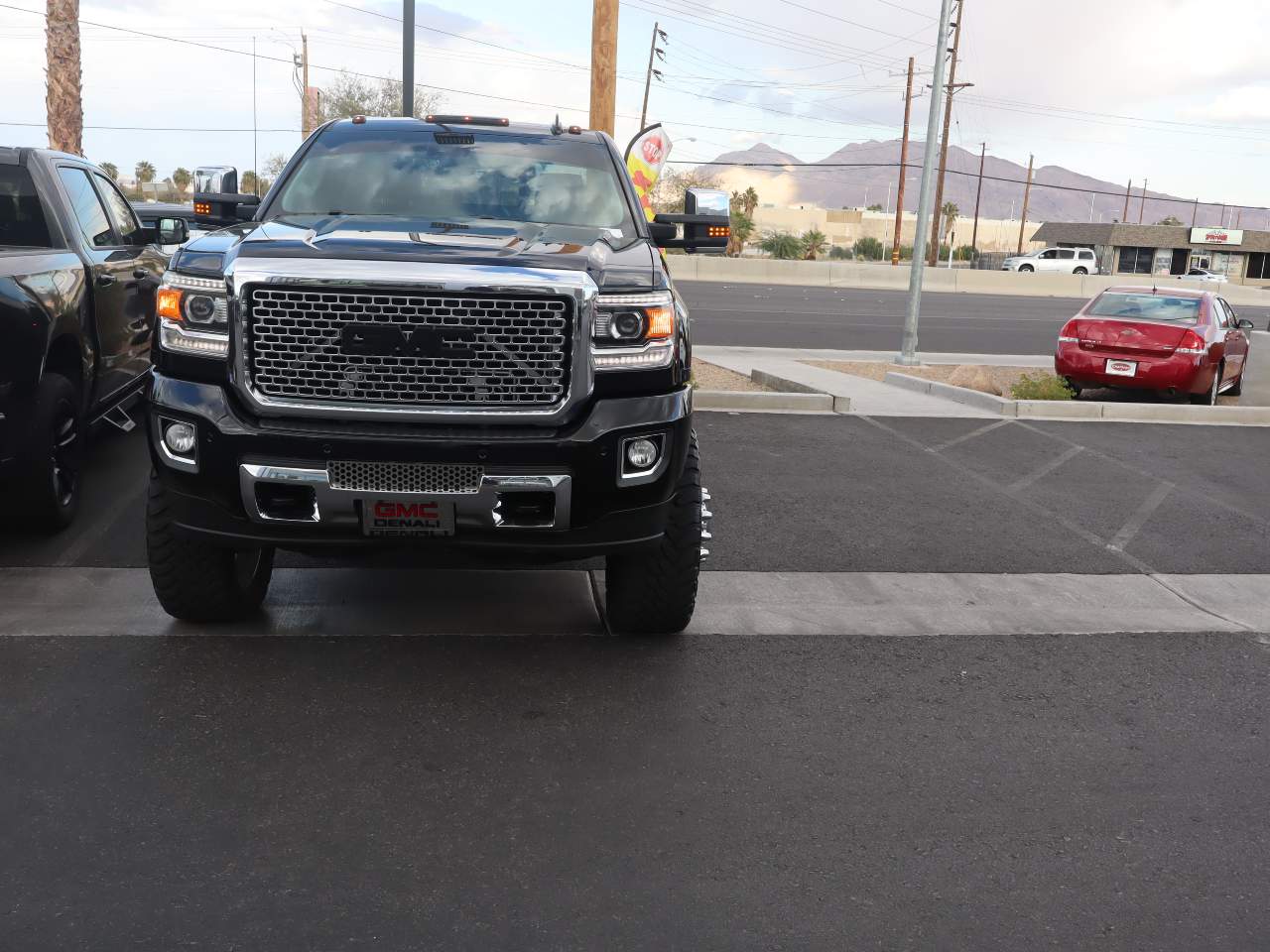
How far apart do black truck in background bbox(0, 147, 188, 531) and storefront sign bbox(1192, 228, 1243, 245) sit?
8616cm

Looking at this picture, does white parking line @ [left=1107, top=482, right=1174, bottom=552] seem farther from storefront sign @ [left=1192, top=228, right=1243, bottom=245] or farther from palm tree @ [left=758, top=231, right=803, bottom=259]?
storefront sign @ [left=1192, top=228, right=1243, bottom=245]

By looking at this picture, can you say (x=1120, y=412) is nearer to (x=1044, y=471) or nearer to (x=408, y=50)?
(x=1044, y=471)

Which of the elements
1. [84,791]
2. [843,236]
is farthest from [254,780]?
[843,236]

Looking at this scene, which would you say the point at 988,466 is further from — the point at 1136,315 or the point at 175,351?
the point at 175,351

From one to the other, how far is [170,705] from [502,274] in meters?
2.01

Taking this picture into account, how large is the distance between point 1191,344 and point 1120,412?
188cm

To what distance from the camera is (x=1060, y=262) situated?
65.1m

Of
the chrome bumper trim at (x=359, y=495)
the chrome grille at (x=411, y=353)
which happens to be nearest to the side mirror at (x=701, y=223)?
the chrome grille at (x=411, y=353)

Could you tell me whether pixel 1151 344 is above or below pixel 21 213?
below

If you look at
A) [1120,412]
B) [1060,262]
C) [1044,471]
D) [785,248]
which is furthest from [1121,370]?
[1060,262]

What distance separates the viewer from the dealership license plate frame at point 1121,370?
1440cm

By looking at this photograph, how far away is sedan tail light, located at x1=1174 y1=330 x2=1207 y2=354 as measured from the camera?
1420cm

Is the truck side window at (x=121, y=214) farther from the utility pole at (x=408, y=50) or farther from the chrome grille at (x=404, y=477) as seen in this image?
the utility pole at (x=408, y=50)

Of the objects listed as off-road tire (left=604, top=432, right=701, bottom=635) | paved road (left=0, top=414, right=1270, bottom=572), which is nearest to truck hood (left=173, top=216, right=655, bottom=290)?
off-road tire (left=604, top=432, right=701, bottom=635)
